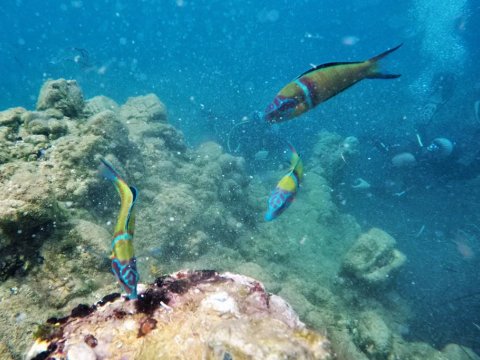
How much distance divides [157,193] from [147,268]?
1839 millimetres

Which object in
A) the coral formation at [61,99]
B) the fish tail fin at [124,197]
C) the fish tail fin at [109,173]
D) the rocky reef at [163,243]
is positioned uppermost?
the coral formation at [61,99]

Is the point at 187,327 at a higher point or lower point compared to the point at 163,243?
higher

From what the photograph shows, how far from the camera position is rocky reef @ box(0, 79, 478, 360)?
75.5 inches

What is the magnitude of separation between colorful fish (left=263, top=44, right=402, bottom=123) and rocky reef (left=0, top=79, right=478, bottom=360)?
4.06 ft

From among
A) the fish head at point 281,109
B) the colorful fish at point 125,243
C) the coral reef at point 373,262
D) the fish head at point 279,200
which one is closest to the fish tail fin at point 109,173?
the colorful fish at point 125,243

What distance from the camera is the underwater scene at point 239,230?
5.54 feet

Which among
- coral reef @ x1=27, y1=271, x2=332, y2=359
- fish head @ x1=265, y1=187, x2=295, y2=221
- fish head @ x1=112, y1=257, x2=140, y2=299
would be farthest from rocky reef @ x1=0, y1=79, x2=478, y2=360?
fish head @ x1=265, y1=187, x2=295, y2=221

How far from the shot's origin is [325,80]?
150 centimetres

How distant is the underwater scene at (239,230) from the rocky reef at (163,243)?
20mm

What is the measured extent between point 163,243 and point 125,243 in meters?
3.67

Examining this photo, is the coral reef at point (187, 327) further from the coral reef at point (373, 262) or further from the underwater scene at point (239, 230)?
the coral reef at point (373, 262)

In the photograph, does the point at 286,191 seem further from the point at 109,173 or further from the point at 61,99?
the point at 61,99

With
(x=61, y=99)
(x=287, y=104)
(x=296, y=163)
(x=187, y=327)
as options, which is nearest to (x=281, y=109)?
(x=287, y=104)

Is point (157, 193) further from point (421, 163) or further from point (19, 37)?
point (19, 37)
